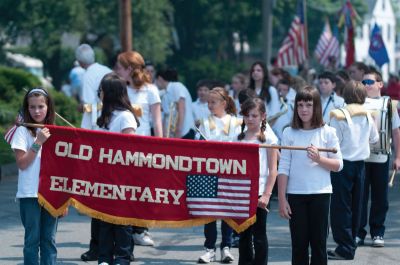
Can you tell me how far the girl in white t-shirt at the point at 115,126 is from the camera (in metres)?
9.04

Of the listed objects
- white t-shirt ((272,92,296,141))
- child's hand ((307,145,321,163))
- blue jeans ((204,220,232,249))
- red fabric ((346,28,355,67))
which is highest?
red fabric ((346,28,355,67))

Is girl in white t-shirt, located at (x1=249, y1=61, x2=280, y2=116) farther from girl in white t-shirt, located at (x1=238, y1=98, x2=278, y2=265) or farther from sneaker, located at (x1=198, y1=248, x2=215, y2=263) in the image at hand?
girl in white t-shirt, located at (x1=238, y1=98, x2=278, y2=265)

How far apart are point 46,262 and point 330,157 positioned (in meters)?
2.34

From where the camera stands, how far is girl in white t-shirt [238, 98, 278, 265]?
8742mm

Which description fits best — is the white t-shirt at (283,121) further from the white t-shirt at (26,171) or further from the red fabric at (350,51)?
the red fabric at (350,51)

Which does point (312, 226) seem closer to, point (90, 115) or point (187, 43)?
point (90, 115)

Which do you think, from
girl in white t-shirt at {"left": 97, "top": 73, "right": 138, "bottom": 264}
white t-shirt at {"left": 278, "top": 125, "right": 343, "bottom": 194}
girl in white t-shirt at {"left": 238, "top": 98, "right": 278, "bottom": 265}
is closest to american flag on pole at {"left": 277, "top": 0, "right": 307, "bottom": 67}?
girl in white t-shirt at {"left": 97, "top": 73, "right": 138, "bottom": 264}

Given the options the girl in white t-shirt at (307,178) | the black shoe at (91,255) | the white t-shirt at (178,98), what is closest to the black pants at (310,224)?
the girl in white t-shirt at (307,178)

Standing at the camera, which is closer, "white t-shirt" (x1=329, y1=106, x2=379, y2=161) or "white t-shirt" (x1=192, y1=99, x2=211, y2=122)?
"white t-shirt" (x1=329, y1=106, x2=379, y2=161)

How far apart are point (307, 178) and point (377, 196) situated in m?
3.17

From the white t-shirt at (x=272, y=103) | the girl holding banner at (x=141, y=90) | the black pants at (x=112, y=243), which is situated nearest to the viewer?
the black pants at (x=112, y=243)

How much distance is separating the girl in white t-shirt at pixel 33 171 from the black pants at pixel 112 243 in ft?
2.43

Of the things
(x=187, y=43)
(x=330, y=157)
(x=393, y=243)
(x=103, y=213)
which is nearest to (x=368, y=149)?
(x=393, y=243)

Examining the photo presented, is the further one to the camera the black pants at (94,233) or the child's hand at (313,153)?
the black pants at (94,233)
